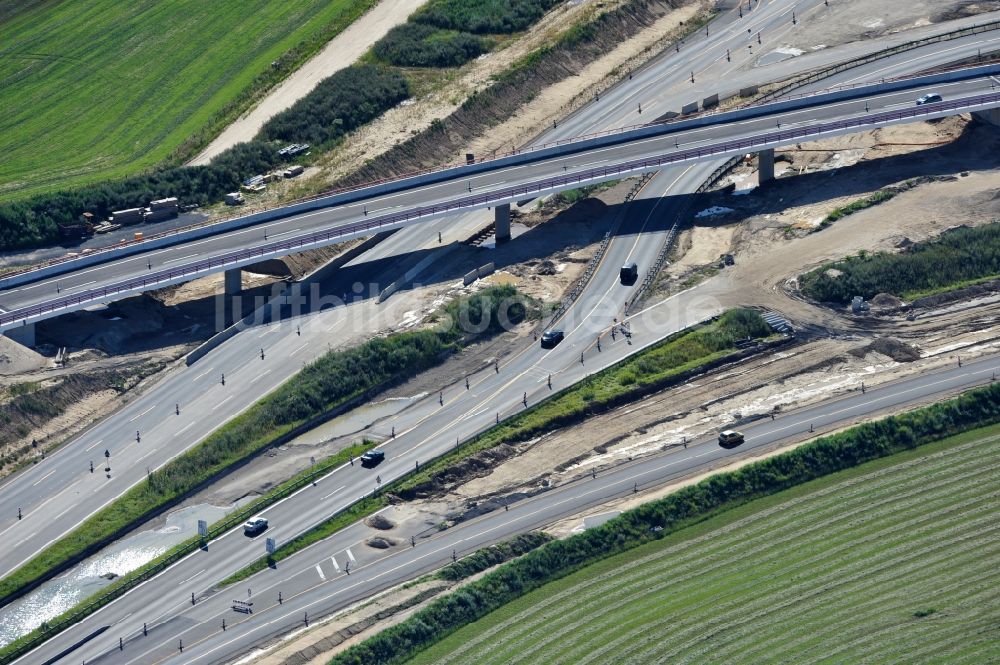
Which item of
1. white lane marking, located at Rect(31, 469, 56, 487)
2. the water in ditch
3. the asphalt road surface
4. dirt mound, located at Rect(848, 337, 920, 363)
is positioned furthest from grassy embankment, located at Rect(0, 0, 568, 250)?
dirt mound, located at Rect(848, 337, 920, 363)

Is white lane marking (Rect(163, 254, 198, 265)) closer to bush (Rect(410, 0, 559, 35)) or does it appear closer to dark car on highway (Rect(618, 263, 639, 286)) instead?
dark car on highway (Rect(618, 263, 639, 286))

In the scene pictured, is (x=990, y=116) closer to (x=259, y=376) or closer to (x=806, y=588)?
(x=806, y=588)

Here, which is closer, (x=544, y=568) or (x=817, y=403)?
(x=544, y=568)

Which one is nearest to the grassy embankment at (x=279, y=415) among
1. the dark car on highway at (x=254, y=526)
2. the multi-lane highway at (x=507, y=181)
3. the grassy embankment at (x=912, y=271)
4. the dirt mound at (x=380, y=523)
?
the dark car on highway at (x=254, y=526)

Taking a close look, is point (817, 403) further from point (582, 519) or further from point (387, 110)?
point (387, 110)

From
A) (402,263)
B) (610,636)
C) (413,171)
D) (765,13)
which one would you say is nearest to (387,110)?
(413,171)

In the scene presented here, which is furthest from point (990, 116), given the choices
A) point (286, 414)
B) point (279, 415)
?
point (279, 415)
